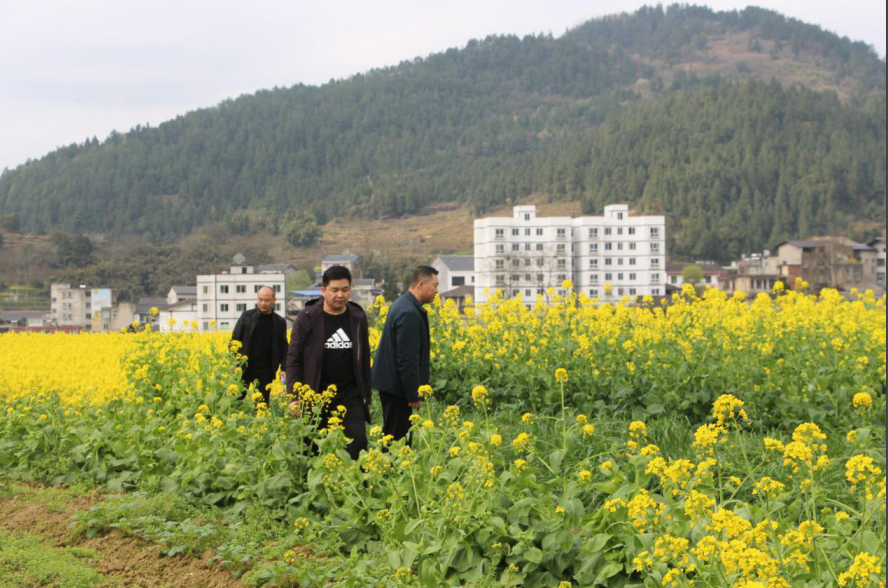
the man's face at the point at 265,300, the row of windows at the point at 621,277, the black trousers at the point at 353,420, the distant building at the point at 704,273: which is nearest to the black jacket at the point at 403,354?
the black trousers at the point at 353,420

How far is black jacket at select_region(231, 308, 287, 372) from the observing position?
8070mm

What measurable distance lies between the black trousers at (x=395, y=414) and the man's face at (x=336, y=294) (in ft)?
2.56

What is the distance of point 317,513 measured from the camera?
525 cm

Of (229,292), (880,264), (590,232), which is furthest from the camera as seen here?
(590,232)

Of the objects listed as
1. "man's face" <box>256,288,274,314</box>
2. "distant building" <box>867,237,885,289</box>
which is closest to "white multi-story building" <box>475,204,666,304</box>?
"distant building" <box>867,237,885,289</box>

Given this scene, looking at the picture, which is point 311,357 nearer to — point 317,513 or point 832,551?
point 317,513

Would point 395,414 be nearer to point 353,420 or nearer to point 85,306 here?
point 353,420

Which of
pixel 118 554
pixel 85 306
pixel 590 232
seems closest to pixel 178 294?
pixel 85 306

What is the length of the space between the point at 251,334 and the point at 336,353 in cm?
220

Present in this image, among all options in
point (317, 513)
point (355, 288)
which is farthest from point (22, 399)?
point (355, 288)

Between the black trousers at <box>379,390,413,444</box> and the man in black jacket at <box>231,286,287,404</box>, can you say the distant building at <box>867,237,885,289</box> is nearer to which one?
the black trousers at <box>379,390,413,444</box>

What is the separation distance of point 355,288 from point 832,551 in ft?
207

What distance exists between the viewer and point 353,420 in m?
6.17

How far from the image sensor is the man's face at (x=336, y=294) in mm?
6004
